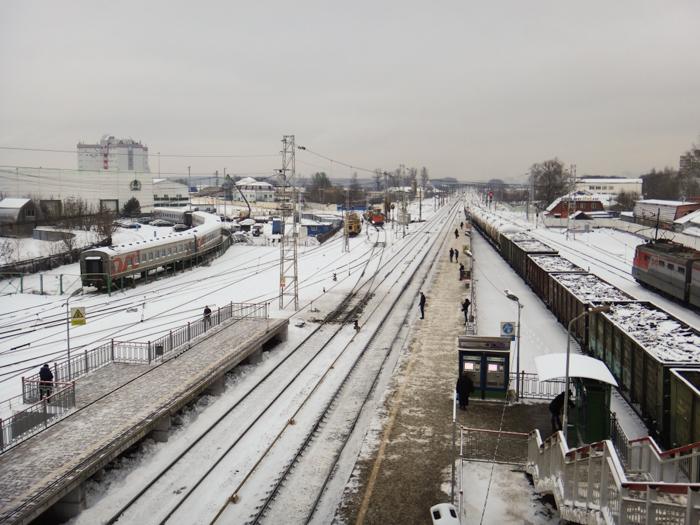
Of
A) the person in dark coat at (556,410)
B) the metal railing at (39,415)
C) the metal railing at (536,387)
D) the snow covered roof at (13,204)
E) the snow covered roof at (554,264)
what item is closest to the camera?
the metal railing at (39,415)

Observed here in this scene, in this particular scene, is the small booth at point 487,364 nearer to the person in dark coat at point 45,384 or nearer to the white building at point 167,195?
the person in dark coat at point 45,384

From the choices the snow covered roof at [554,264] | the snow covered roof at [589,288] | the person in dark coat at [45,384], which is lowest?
the person in dark coat at [45,384]

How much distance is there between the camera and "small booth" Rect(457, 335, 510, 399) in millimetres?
18609

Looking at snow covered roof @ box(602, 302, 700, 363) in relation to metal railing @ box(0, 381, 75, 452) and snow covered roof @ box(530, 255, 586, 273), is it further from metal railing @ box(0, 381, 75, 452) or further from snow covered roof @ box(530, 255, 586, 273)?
metal railing @ box(0, 381, 75, 452)

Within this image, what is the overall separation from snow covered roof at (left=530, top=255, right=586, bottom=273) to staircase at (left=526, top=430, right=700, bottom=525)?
71.9ft

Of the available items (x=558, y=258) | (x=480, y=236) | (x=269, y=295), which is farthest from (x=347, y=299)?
(x=480, y=236)

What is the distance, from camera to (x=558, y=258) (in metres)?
39.7

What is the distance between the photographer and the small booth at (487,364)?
61.1ft

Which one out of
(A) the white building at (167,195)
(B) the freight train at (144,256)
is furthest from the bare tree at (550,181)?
(B) the freight train at (144,256)

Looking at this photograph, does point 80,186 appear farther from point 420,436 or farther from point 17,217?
point 420,436

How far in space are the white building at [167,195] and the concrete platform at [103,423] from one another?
113 meters

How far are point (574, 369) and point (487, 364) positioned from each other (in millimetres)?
4183

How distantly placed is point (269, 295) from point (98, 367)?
18.1m

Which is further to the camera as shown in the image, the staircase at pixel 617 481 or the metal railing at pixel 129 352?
the metal railing at pixel 129 352
